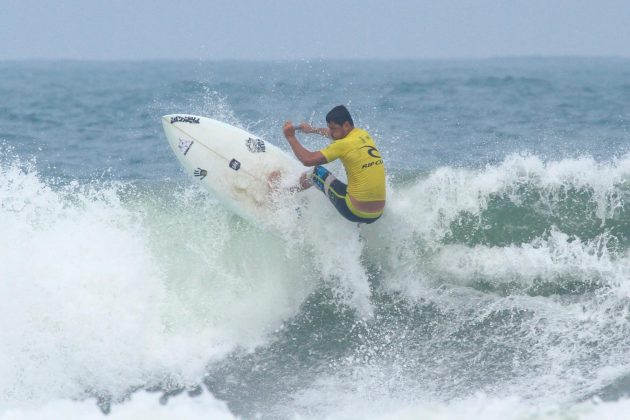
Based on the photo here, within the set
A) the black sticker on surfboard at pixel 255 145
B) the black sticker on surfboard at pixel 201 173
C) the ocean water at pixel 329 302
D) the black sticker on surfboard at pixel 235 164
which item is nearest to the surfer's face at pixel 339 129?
the ocean water at pixel 329 302

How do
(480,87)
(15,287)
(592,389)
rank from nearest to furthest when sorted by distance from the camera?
(592,389), (15,287), (480,87)

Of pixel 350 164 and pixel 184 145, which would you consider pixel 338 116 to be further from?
pixel 184 145

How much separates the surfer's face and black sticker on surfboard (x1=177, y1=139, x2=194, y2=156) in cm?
211

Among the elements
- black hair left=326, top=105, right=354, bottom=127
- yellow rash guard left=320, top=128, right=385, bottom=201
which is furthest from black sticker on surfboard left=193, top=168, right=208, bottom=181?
black hair left=326, top=105, right=354, bottom=127

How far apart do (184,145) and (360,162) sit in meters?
2.42

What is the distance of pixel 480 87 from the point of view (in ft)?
101

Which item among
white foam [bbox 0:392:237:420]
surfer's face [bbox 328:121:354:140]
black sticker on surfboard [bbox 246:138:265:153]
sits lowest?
white foam [bbox 0:392:237:420]

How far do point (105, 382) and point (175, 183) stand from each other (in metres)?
5.05

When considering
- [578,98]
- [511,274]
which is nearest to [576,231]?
[511,274]

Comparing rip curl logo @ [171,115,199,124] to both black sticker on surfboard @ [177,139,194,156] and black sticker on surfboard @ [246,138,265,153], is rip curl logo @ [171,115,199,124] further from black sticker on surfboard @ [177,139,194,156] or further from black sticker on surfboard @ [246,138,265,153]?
black sticker on surfboard @ [246,138,265,153]

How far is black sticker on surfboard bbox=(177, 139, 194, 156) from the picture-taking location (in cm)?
889

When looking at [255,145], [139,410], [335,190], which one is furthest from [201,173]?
[139,410]

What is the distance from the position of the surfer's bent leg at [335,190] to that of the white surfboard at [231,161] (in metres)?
0.45

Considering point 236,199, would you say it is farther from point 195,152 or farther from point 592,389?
point 592,389
